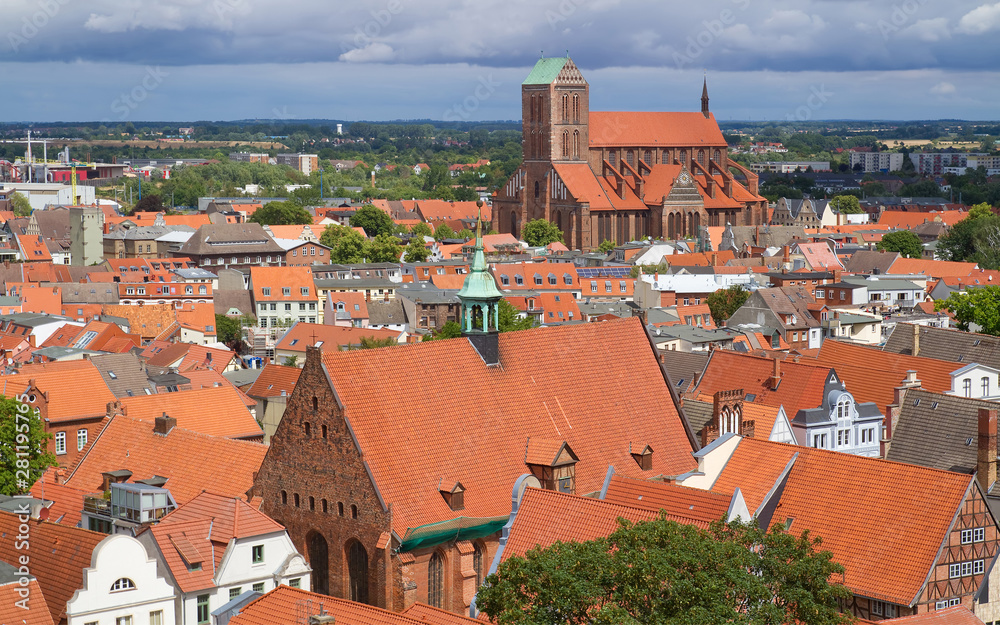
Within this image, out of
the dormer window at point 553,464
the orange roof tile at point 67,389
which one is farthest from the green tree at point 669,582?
the orange roof tile at point 67,389

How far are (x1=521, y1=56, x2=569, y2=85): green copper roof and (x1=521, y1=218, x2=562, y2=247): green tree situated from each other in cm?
2060

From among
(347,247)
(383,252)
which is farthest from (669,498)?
(347,247)

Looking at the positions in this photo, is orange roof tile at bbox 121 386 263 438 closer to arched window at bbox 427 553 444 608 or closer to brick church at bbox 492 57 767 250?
arched window at bbox 427 553 444 608

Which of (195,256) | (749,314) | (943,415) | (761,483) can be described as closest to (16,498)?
(761,483)

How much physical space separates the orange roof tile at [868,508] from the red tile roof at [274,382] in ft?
120

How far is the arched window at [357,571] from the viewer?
1575 inches

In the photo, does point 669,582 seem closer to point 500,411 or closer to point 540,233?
point 500,411

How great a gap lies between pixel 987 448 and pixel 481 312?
1891cm

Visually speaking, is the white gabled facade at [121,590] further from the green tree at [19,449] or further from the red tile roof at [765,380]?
the red tile roof at [765,380]

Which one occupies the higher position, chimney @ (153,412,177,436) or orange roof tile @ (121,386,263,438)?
chimney @ (153,412,177,436)

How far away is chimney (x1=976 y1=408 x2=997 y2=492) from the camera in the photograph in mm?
50062

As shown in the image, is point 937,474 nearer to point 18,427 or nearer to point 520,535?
point 520,535

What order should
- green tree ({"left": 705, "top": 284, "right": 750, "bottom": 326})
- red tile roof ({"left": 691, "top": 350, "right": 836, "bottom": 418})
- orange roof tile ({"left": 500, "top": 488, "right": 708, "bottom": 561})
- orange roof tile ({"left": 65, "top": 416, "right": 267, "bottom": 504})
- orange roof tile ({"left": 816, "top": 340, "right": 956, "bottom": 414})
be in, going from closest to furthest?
1. orange roof tile ({"left": 500, "top": 488, "right": 708, "bottom": 561})
2. orange roof tile ({"left": 65, "top": 416, "right": 267, "bottom": 504})
3. red tile roof ({"left": 691, "top": 350, "right": 836, "bottom": 418})
4. orange roof tile ({"left": 816, "top": 340, "right": 956, "bottom": 414})
5. green tree ({"left": 705, "top": 284, "right": 750, "bottom": 326})

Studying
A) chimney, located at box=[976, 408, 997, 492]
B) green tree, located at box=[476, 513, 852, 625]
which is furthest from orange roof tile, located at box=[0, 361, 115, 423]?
green tree, located at box=[476, 513, 852, 625]
